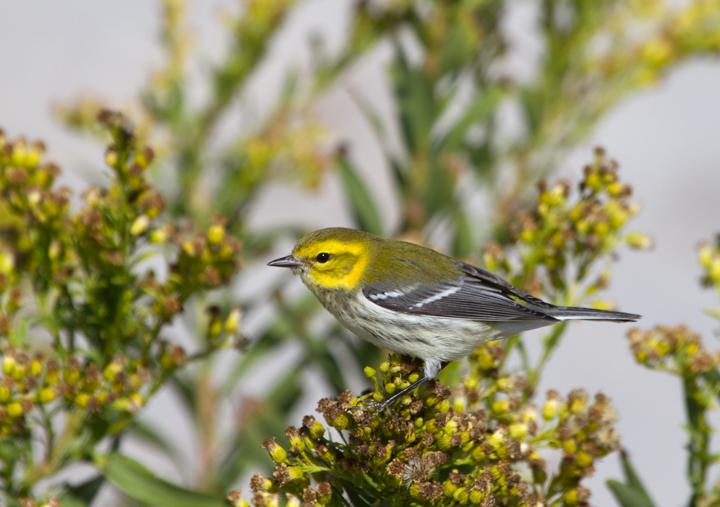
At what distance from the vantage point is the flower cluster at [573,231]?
192cm

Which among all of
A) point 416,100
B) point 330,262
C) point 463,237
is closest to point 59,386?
point 330,262

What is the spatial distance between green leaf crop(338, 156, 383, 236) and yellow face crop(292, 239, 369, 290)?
2.05 feet

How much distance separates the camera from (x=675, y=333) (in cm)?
182

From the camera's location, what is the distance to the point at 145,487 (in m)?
1.73

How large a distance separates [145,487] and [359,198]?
1.46m

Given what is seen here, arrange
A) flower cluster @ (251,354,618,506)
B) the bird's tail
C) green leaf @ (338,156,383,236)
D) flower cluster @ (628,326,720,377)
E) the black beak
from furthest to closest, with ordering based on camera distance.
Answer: green leaf @ (338,156,383,236) → the black beak → the bird's tail → flower cluster @ (628,326,720,377) → flower cluster @ (251,354,618,506)

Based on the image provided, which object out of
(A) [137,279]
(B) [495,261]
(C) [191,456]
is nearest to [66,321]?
(A) [137,279]

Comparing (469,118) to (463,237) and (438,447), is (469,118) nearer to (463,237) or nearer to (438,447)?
(463,237)

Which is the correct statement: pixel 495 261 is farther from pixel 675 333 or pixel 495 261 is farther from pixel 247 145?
pixel 247 145

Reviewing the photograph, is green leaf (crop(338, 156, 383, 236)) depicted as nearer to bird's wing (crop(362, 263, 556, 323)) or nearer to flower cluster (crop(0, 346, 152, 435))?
bird's wing (crop(362, 263, 556, 323))

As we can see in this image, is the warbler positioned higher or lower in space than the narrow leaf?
higher

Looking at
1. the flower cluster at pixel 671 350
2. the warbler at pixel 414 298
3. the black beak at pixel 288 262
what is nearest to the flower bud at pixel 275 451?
the warbler at pixel 414 298

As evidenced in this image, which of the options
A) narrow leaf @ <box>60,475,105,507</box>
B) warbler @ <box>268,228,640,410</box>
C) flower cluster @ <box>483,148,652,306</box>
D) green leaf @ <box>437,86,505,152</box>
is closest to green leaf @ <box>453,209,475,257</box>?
green leaf @ <box>437,86,505,152</box>

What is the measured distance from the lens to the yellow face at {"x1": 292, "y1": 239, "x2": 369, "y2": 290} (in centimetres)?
216
